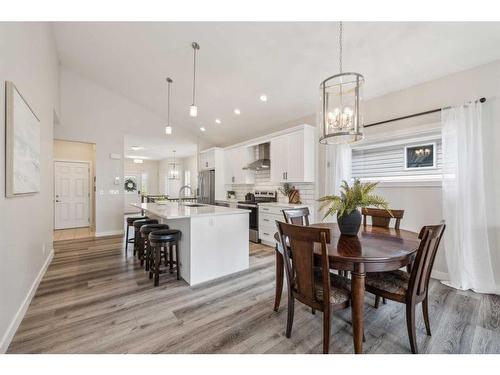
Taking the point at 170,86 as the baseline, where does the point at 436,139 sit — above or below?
below

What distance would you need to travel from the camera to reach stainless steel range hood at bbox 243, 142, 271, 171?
5129 millimetres

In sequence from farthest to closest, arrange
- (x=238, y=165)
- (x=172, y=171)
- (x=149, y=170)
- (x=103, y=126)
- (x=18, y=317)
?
(x=149, y=170)
(x=172, y=171)
(x=238, y=165)
(x=103, y=126)
(x=18, y=317)

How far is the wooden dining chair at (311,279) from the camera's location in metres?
1.52

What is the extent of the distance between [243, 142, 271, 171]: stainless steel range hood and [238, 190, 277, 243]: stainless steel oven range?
0.62 metres

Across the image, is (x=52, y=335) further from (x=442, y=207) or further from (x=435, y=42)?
(x=435, y=42)

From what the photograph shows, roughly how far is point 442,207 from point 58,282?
498cm

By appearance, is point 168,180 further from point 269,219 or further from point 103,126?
point 269,219

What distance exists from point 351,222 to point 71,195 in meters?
7.42

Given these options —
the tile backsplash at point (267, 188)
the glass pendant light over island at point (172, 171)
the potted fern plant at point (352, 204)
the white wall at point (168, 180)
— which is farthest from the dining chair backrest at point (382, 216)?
the white wall at point (168, 180)

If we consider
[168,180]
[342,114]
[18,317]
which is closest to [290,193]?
[342,114]

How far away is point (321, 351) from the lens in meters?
1.66

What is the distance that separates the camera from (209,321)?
204 cm

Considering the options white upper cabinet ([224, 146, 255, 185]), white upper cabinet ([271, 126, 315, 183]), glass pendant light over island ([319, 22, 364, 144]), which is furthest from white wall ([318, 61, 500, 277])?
white upper cabinet ([224, 146, 255, 185])
